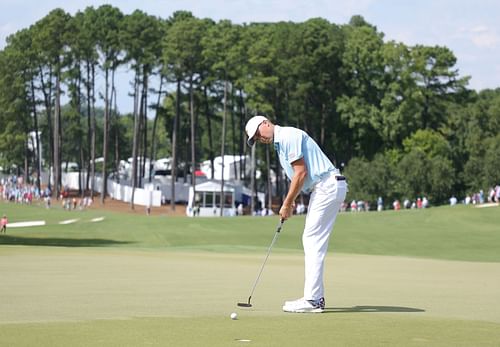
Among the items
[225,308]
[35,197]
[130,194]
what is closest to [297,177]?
[225,308]

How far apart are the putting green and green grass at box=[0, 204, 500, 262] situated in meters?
24.7

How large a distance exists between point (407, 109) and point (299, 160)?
9839 cm

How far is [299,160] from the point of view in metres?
10.8

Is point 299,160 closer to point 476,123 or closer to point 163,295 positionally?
point 163,295

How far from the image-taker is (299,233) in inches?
2152

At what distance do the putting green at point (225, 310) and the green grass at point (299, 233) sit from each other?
24.7m

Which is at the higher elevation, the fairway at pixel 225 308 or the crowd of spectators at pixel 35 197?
the crowd of spectators at pixel 35 197

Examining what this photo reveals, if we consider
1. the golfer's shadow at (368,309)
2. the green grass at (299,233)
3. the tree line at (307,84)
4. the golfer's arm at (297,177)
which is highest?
the tree line at (307,84)

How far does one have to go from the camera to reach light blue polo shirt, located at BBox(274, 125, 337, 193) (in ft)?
35.4

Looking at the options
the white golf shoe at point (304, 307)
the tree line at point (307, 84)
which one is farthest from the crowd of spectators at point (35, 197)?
the white golf shoe at point (304, 307)

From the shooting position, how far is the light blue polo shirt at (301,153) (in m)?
10.8

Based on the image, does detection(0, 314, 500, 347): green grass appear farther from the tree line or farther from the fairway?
the tree line

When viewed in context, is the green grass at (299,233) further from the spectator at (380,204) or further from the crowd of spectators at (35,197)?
the crowd of spectators at (35,197)

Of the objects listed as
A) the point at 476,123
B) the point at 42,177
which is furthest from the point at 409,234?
the point at 42,177
